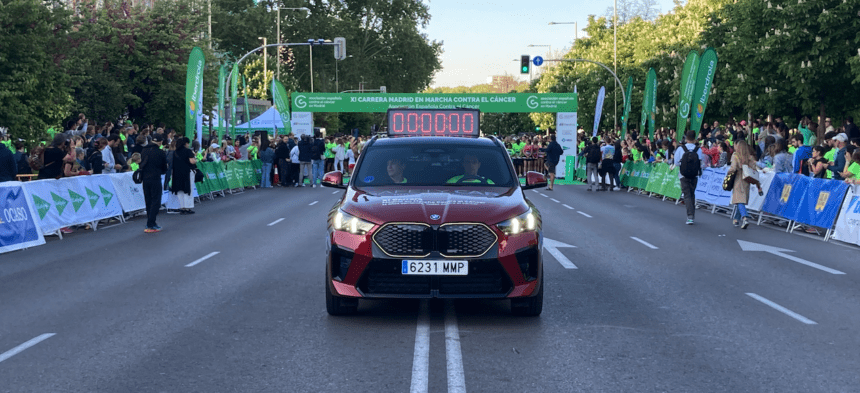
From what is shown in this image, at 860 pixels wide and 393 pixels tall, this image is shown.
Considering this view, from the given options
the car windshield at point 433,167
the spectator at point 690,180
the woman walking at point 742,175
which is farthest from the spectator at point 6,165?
the woman walking at point 742,175

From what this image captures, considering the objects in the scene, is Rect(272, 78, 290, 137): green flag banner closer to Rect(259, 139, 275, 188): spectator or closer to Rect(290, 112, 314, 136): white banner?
Rect(290, 112, 314, 136): white banner

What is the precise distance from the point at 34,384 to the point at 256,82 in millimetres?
78152

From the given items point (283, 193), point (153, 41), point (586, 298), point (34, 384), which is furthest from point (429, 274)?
point (153, 41)

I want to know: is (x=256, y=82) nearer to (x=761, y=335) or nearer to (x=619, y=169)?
(x=619, y=169)

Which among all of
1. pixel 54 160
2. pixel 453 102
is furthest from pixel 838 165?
pixel 453 102

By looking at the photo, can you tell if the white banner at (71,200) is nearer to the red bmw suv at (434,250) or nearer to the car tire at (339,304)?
the car tire at (339,304)

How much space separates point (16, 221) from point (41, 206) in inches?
A: 44.2

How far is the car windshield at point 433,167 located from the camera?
898 centimetres

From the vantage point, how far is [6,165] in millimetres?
15680

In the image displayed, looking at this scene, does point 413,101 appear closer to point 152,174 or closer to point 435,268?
point 152,174

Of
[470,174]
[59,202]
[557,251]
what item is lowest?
[557,251]

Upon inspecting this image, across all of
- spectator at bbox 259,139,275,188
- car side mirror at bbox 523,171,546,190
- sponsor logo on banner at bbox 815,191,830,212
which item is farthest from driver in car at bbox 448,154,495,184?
spectator at bbox 259,139,275,188

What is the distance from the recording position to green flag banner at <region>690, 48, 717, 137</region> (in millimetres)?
25641

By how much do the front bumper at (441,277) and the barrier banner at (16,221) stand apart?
27.0 ft
